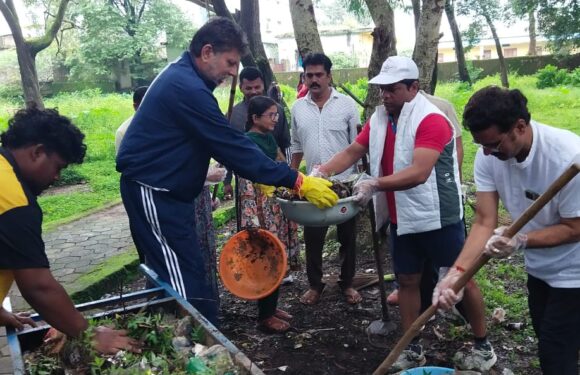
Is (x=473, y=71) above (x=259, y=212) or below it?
above

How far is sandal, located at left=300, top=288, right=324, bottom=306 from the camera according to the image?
14.3 feet

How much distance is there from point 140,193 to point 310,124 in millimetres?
1776

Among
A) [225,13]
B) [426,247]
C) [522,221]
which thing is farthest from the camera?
[225,13]

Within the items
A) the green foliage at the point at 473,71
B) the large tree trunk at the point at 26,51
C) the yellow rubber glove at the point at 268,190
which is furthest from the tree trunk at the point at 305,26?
the green foliage at the point at 473,71

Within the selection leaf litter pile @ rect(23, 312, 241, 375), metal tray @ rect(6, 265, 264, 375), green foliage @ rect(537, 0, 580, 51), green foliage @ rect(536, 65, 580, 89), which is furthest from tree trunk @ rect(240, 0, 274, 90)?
green foliage @ rect(536, 65, 580, 89)

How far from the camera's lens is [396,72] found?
121 inches

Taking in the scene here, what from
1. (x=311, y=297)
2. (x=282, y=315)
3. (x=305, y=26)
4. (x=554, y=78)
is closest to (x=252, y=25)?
(x=305, y=26)

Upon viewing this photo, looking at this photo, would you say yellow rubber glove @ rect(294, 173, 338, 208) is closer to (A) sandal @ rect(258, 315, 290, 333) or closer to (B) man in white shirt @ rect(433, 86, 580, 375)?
(B) man in white shirt @ rect(433, 86, 580, 375)

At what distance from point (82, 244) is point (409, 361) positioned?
4291 millimetres

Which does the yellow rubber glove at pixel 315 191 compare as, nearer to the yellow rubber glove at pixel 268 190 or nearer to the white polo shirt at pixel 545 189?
the yellow rubber glove at pixel 268 190

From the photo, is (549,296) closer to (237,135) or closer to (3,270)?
(237,135)

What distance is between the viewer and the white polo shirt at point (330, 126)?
4.24 metres

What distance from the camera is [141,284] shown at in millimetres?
5223

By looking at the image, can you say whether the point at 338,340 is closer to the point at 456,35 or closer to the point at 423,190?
the point at 423,190
